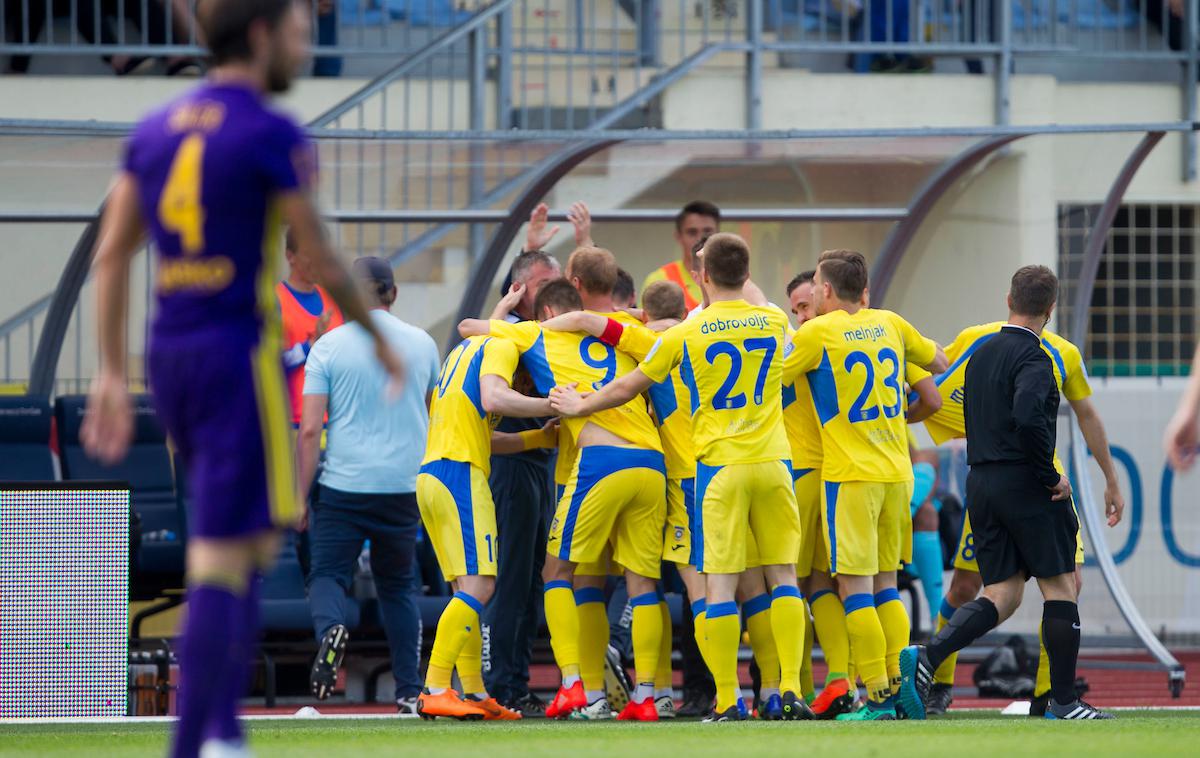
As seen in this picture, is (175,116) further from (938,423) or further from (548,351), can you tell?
(938,423)

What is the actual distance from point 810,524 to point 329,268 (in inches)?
173

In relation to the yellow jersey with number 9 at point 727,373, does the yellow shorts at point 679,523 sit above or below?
below

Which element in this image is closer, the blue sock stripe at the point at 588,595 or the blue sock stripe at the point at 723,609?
the blue sock stripe at the point at 723,609

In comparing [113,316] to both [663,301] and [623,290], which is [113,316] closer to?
[663,301]

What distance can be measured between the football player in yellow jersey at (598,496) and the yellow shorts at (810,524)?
68cm

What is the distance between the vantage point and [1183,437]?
4.81 meters

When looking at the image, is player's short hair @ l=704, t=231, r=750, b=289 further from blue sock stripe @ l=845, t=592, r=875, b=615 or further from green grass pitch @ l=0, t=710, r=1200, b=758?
green grass pitch @ l=0, t=710, r=1200, b=758

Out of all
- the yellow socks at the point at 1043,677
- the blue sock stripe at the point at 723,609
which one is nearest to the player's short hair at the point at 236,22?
the blue sock stripe at the point at 723,609

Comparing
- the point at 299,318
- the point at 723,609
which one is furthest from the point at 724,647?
the point at 299,318

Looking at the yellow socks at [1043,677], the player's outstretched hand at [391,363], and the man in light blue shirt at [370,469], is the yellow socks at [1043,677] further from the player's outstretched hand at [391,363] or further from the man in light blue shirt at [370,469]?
the player's outstretched hand at [391,363]

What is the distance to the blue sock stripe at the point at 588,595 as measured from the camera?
7.77 meters

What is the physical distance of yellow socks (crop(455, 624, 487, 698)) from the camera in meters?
7.38

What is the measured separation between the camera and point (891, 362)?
302 inches

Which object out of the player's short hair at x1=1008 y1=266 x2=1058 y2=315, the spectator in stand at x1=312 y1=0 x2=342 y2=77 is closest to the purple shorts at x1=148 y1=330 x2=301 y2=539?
the player's short hair at x1=1008 y1=266 x2=1058 y2=315
